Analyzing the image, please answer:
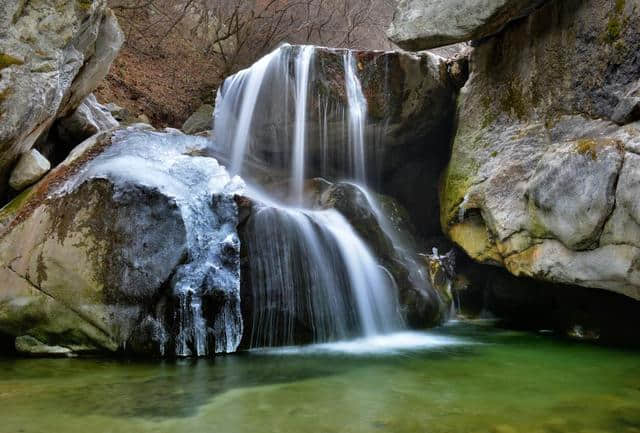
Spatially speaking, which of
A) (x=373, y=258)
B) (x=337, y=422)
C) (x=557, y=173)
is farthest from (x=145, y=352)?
(x=557, y=173)

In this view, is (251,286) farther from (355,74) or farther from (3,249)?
(355,74)

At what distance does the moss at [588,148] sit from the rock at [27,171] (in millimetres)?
5831

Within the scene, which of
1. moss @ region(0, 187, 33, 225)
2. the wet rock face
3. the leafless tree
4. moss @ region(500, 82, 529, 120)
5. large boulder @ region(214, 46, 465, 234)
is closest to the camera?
moss @ region(0, 187, 33, 225)

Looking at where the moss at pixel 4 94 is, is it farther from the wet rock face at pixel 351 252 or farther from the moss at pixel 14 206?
the wet rock face at pixel 351 252

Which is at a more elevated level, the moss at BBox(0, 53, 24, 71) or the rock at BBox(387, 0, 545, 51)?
the rock at BBox(387, 0, 545, 51)

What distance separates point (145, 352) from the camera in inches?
175

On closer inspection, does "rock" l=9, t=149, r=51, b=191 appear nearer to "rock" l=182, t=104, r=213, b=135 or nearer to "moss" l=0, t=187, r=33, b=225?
"moss" l=0, t=187, r=33, b=225

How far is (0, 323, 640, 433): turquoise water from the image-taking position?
270 centimetres

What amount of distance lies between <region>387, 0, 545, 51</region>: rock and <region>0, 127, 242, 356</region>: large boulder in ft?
10.6

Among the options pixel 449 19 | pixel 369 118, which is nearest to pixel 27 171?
pixel 369 118

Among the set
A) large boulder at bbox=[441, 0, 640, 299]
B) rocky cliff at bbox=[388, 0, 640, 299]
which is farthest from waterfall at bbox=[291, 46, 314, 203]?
large boulder at bbox=[441, 0, 640, 299]

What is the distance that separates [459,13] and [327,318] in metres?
3.96

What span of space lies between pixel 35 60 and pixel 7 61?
0.95ft

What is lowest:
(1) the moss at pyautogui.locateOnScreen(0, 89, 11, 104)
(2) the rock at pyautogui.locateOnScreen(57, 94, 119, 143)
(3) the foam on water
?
(3) the foam on water
